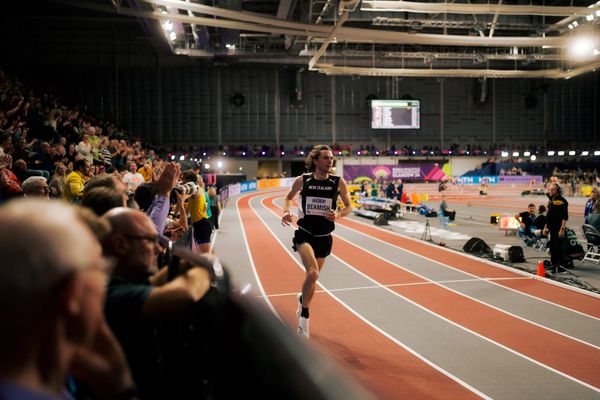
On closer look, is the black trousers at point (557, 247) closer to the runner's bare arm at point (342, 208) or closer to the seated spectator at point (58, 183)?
the runner's bare arm at point (342, 208)

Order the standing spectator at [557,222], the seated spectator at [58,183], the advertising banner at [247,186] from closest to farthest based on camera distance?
the seated spectator at [58,183]
the standing spectator at [557,222]
the advertising banner at [247,186]

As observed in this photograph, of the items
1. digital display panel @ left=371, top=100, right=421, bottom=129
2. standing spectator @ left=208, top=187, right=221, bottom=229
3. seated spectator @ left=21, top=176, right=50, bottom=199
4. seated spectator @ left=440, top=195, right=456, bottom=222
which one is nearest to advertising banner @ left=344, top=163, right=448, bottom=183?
digital display panel @ left=371, top=100, right=421, bottom=129

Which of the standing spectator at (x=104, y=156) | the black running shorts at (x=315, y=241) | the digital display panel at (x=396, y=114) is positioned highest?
the digital display panel at (x=396, y=114)

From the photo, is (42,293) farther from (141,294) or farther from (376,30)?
(376,30)

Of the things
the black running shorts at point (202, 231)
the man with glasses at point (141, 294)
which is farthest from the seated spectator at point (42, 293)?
the black running shorts at point (202, 231)

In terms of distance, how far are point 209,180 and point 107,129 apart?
6.48 meters

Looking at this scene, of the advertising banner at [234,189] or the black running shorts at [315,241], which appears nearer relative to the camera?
the black running shorts at [315,241]

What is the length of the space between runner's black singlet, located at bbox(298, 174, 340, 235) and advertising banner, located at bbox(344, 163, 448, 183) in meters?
42.2

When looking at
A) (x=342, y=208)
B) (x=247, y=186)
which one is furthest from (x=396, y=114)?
(x=342, y=208)

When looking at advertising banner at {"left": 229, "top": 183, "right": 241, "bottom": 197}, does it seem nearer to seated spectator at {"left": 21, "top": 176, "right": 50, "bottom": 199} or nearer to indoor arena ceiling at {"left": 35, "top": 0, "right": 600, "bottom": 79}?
indoor arena ceiling at {"left": 35, "top": 0, "right": 600, "bottom": 79}

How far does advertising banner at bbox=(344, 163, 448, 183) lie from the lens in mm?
48500

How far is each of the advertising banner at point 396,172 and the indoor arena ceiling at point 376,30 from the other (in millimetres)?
10025

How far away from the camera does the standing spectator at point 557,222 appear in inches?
388

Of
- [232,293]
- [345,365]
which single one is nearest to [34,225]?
[232,293]
